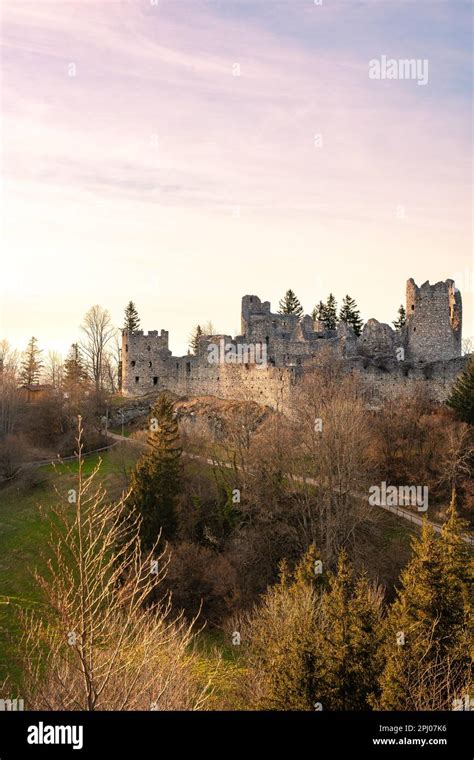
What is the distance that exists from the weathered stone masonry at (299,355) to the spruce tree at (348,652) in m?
22.5

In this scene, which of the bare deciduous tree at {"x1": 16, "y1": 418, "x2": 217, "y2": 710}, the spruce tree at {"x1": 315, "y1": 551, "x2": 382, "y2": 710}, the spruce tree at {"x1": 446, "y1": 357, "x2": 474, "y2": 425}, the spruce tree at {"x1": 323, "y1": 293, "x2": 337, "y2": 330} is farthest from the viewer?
the spruce tree at {"x1": 323, "y1": 293, "x2": 337, "y2": 330}

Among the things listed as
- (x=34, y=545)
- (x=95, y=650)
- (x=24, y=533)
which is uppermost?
(x=95, y=650)

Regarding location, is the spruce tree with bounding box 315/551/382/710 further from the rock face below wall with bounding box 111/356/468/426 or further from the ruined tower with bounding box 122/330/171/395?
the ruined tower with bounding box 122/330/171/395

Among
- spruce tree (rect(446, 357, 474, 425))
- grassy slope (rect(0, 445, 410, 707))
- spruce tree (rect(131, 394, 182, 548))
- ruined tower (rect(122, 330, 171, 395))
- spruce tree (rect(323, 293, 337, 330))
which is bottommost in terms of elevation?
grassy slope (rect(0, 445, 410, 707))

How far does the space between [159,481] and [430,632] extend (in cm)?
1675

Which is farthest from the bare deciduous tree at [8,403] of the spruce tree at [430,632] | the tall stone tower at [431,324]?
the spruce tree at [430,632]

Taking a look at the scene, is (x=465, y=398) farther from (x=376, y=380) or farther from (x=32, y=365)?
(x=32, y=365)

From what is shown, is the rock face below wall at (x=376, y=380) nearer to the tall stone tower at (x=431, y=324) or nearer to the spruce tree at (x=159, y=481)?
the tall stone tower at (x=431, y=324)

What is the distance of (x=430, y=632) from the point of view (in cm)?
2069

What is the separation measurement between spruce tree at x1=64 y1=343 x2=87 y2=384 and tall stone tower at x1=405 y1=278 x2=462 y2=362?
24062 mm

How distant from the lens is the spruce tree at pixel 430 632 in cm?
1825

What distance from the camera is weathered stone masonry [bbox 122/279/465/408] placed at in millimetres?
43531

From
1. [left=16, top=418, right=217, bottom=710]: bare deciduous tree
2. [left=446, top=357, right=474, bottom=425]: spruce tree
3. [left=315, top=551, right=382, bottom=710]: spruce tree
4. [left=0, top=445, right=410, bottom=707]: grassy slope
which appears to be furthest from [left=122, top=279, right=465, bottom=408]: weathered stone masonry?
[left=16, top=418, right=217, bottom=710]: bare deciduous tree

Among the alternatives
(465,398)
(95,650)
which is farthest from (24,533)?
(465,398)
